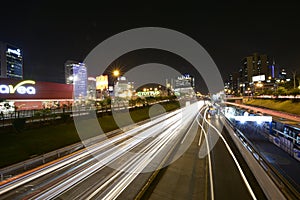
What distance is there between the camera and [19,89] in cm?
4609

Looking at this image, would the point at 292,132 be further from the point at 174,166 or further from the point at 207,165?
the point at 174,166

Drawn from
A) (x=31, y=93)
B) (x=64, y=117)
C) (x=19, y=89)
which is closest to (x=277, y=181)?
(x=64, y=117)

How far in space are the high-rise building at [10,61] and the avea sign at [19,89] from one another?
4559 inches

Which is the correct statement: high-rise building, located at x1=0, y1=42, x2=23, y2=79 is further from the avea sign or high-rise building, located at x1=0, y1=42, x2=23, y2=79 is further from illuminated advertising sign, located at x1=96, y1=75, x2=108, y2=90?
the avea sign

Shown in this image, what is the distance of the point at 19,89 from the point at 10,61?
438 feet

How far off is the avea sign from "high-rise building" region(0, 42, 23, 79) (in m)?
116

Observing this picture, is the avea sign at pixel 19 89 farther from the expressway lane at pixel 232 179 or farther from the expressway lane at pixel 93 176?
the expressway lane at pixel 232 179

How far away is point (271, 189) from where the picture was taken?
992 centimetres

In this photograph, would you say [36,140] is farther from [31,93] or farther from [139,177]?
[31,93]

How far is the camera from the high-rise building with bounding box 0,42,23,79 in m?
145

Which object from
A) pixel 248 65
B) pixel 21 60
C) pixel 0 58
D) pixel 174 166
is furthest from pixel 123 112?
pixel 248 65

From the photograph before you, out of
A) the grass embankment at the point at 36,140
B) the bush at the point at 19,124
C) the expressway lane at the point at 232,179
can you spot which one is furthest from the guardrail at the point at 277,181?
the bush at the point at 19,124

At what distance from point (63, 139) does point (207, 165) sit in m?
13.8

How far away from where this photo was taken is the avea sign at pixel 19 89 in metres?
43.1
